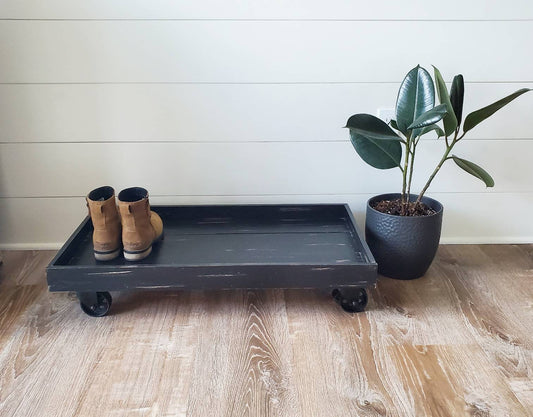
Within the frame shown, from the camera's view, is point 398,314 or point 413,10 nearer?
point 398,314

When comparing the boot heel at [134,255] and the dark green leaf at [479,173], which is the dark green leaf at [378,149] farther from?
the boot heel at [134,255]

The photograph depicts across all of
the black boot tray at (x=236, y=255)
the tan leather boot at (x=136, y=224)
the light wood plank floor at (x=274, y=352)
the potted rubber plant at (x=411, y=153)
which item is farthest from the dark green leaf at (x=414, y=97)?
the tan leather boot at (x=136, y=224)

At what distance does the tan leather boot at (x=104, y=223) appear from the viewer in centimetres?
121

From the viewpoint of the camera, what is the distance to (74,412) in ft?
3.18

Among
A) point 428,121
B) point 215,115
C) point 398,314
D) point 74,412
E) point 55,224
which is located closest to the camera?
point 74,412

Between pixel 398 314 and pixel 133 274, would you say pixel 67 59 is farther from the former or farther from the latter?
pixel 398 314

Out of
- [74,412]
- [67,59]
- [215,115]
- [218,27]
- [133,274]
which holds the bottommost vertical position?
[74,412]

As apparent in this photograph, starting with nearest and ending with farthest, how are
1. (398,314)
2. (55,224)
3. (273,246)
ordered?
(398,314), (273,246), (55,224)

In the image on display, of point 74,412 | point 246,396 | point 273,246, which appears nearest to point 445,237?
point 273,246

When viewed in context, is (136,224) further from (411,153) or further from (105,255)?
(411,153)

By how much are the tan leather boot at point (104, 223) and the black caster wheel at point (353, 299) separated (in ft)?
1.98

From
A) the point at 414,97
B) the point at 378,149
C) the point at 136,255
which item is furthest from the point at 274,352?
the point at 414,97

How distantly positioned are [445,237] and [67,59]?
4.37ft

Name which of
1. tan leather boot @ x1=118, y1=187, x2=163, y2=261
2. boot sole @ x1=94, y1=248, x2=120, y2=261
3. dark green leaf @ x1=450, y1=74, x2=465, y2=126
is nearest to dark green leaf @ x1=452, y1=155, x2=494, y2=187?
dark green leaf @ x1=450, y1=74, x2=465, y2=126
